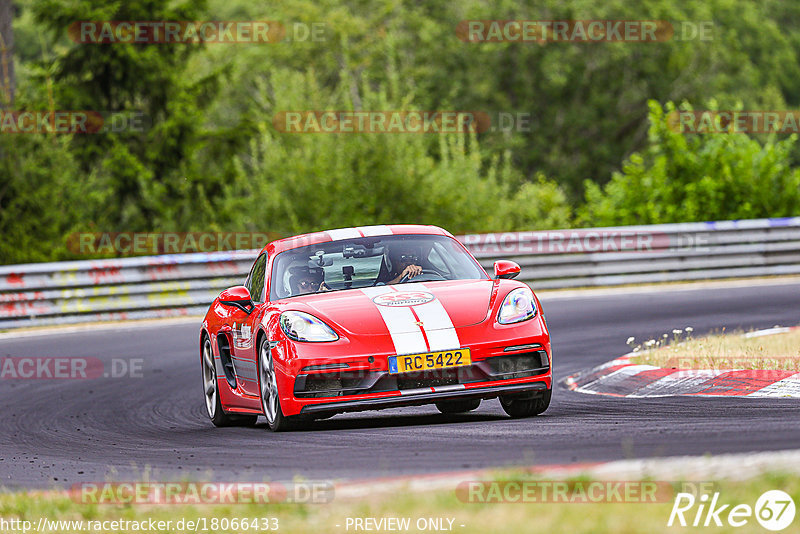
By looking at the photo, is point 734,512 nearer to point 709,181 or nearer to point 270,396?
point 270,396

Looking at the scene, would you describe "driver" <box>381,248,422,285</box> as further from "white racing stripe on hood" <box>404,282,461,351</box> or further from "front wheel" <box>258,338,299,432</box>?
"front wheel" <box>258,338,299,432</box>

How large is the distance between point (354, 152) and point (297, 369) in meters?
17.0

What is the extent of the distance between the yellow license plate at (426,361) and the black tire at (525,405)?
2.56 ft

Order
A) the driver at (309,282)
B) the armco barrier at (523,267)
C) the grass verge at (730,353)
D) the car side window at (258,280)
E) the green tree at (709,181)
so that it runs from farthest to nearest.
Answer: the green tree at (709,181) → the armco barrier at (523,267) → the grass verge at (730,353) → the car side window at (258,280) → the driver at (309,282)

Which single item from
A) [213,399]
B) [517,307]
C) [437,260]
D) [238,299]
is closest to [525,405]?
[517,307]

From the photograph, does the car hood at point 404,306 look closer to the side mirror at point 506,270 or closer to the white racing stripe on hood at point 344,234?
the side mirror at point 506,270

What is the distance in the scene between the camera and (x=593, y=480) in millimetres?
5031

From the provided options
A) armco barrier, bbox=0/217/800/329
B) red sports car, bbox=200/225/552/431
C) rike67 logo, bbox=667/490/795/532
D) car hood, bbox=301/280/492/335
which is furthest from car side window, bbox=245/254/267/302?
armco barrier, bbox=0/217/800/329

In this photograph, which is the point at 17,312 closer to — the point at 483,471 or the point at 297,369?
the point at 297,369

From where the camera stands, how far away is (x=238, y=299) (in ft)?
30.0

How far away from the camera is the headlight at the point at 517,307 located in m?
8.23

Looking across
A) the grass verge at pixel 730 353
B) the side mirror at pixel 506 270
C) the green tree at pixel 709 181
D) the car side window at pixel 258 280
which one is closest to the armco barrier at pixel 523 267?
the green tree at pixel 709 181

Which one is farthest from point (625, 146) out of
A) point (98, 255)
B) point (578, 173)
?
point (98, 255)

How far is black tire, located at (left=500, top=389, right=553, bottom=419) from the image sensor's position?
8406 millimetres
